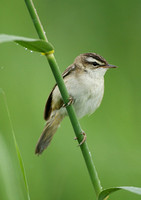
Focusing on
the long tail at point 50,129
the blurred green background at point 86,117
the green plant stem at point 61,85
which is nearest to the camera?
the green plant stem at point 61,85

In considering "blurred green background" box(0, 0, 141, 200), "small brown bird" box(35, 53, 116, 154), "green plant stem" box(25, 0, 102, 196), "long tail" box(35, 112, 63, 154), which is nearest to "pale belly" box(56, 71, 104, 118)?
"small brown bird" box(35, 53, 116, 154)

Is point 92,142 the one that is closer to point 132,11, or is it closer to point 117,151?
point 117,151

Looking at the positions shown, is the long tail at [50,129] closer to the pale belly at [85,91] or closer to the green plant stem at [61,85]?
the pale belly at [85,91]

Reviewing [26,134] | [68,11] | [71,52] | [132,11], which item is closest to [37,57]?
[71,52]

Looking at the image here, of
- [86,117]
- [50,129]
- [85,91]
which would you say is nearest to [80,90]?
[85,91]

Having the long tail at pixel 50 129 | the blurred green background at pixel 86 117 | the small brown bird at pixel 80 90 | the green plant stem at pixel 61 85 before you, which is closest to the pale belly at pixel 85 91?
the small brown bird at pixel 80 90

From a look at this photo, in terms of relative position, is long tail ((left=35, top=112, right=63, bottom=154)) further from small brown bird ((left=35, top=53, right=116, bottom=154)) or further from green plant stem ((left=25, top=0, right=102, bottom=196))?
green plant stem ((left=25, top=0, right=102, bottom=196))
